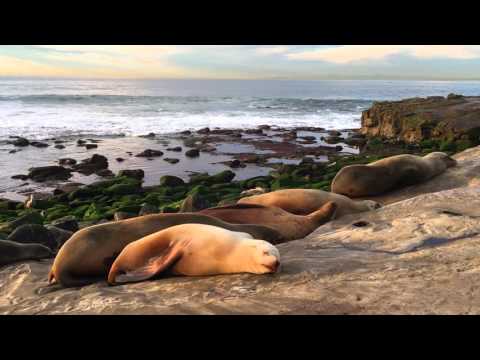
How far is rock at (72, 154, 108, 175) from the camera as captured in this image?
1611cm

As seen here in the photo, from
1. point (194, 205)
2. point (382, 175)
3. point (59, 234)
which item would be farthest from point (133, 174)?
point (382, 175)

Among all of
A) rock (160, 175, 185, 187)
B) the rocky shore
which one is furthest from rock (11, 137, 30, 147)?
the rocky shore

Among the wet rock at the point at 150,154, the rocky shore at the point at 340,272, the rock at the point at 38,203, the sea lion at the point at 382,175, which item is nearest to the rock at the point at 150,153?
the wet rock at the point at 150,154

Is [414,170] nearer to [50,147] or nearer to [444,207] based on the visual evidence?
[444,207]

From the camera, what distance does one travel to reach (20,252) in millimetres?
6363

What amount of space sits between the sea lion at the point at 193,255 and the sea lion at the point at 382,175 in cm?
400

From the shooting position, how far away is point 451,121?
18812 millimetres

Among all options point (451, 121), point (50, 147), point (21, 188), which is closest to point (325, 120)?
point (451, 121)

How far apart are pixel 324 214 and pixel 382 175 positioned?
2.51 meters

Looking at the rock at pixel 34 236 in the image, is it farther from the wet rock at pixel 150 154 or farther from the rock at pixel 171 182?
the wet rock at pixel 150 154

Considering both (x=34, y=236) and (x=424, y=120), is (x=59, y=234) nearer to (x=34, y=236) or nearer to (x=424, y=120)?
(x=34, y=236)

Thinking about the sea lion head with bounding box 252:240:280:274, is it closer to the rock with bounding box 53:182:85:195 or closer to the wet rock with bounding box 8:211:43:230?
the wet rock with bounding box 8:211:43:230

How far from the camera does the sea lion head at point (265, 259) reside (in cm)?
403

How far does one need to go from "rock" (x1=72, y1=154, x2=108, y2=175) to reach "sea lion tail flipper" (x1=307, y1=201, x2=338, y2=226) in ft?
36.2
